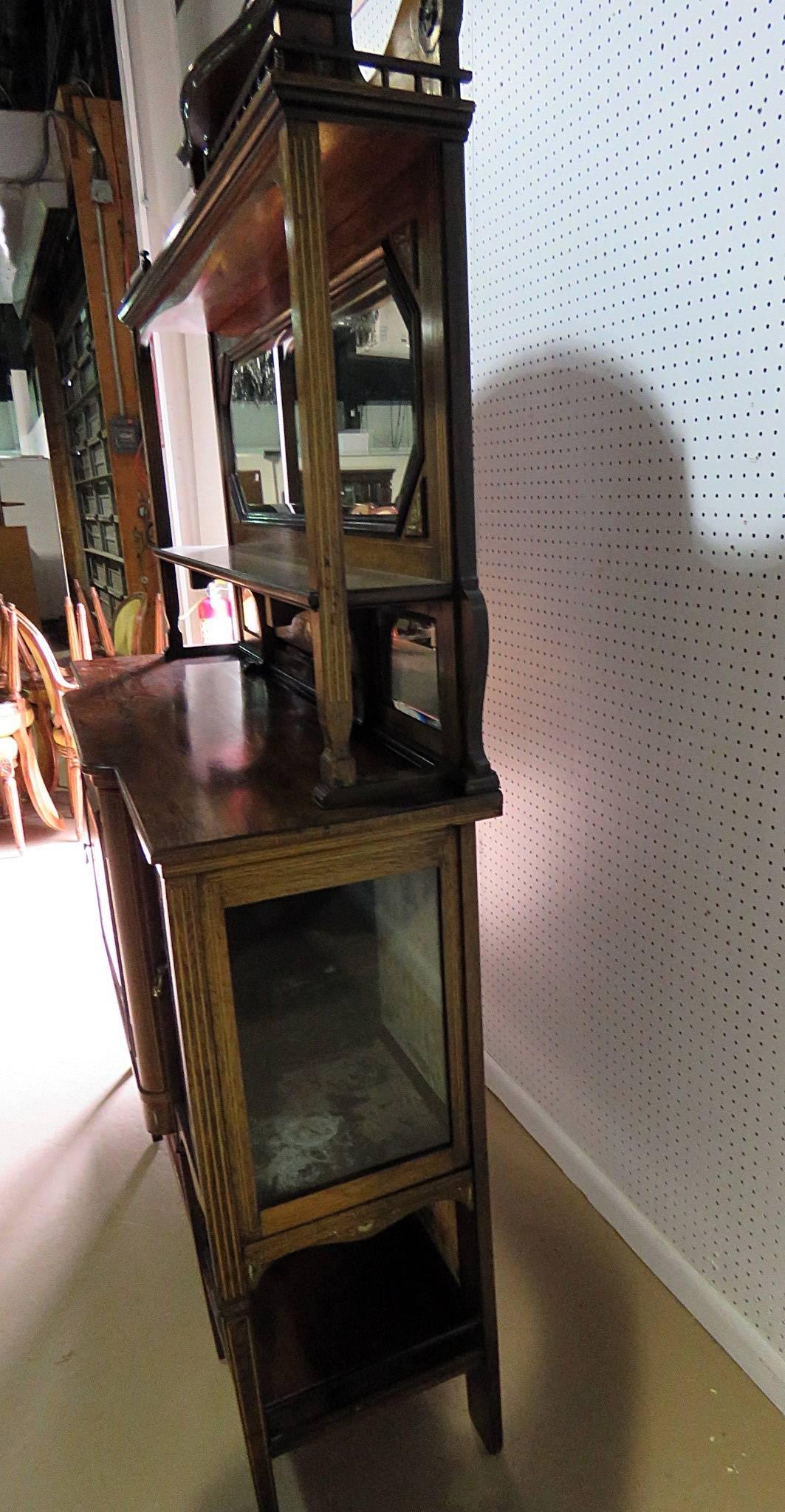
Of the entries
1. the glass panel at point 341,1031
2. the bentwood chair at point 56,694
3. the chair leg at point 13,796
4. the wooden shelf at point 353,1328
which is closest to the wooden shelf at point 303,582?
the glass panel at point 341,1031

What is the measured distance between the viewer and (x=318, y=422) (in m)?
0.95

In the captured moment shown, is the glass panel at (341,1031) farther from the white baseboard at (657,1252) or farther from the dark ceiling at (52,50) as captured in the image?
the dark ceiling at (52,50)

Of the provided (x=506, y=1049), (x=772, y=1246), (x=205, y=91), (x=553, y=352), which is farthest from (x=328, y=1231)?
(x=205, y=91)

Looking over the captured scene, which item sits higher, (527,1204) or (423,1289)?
(423,1289)

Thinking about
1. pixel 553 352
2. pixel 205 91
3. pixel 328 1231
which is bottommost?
pixel 328 1231

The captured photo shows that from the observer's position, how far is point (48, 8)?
4.64 m

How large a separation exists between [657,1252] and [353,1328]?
562 mm

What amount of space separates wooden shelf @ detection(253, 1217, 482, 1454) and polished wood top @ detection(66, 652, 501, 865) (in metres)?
0.77

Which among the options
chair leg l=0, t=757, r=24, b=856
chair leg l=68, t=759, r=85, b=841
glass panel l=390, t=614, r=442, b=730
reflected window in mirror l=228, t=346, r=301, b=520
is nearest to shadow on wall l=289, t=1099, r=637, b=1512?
glass panel l=390, t=614, r=442, b=730

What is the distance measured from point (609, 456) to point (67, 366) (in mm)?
5699

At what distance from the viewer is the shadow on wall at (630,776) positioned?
127cm

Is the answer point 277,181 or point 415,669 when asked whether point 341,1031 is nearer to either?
point 415,669

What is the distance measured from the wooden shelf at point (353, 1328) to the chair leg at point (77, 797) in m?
2.37

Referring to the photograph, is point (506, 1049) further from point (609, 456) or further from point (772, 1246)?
point (609, 456)
